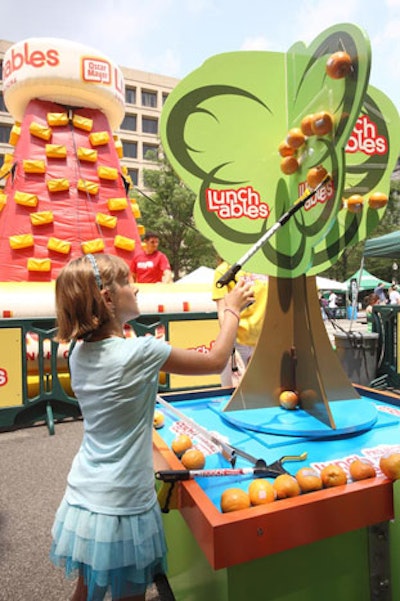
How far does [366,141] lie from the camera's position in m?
2.11

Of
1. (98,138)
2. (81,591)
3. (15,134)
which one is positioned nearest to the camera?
(81,591)

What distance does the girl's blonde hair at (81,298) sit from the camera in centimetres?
131

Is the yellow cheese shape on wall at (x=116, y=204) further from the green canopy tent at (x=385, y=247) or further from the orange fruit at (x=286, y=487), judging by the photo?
the orange fruit at (x=286, y=487)

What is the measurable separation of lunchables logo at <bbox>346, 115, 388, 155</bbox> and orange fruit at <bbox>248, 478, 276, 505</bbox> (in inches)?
63.4

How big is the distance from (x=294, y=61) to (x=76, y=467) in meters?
2.03

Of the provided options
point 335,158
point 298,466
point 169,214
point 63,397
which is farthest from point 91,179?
point 169,214

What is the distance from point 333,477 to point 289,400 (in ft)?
2.56

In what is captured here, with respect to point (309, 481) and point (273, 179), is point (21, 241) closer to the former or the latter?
point (273, 179)

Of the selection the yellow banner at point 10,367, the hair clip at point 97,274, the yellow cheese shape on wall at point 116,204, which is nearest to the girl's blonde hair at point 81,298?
the hair clip at point 97,274

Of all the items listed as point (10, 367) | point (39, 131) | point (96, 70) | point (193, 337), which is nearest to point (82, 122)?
point (39, 131)

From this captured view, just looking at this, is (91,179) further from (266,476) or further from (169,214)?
(169,214)

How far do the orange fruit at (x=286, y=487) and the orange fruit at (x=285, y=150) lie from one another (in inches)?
56.6

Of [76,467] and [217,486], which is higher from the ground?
[76,467]

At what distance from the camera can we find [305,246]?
6.49ft
